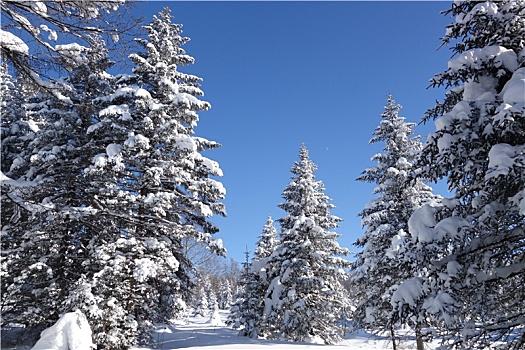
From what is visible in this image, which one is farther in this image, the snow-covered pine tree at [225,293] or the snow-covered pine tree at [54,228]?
the snow-covered pine tree at [225,293]

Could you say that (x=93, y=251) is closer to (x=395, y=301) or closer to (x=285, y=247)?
(x=395, y=301)

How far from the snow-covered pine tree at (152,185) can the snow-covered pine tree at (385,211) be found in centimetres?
699

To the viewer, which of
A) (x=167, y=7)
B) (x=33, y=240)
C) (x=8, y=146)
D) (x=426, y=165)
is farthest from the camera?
(x=8, y=146)

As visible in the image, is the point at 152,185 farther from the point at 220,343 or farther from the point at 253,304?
the point at 253,304

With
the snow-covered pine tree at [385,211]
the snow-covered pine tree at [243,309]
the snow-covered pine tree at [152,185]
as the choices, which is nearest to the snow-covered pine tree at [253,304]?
the snow-covered pine tree at [243,309]

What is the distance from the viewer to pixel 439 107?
6543mm

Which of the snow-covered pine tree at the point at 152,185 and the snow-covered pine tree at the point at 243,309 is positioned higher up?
the snow-covered pine tree at the point at 152,185

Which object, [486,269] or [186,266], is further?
[186,266]

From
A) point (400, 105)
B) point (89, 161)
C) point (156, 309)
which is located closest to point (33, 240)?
point (89, 161)

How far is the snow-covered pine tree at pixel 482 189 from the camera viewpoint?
459 centimetres

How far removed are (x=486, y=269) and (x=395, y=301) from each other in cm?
142

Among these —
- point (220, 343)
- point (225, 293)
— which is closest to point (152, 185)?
point (220, 343)

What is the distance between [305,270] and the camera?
18.0 m

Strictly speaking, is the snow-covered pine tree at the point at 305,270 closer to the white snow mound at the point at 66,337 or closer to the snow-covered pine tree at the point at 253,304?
the snow-covered pine tree at the point at 253,304
